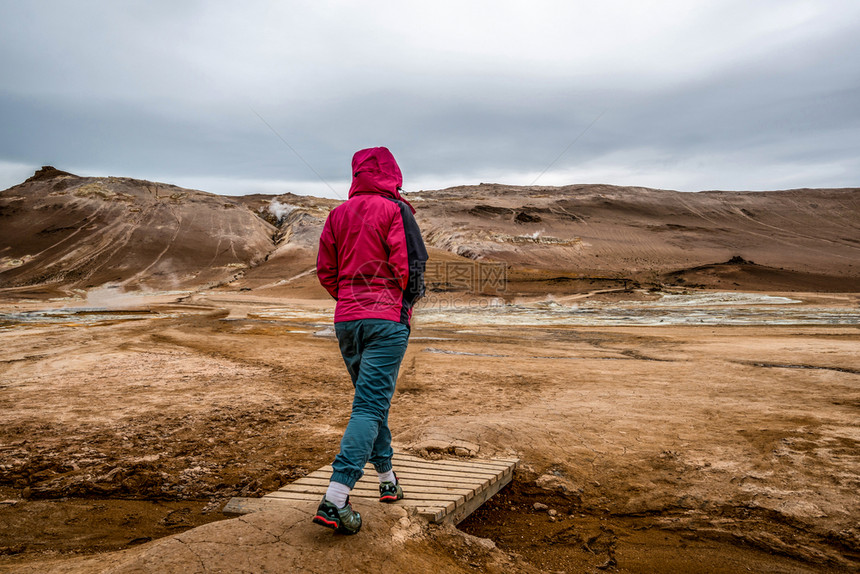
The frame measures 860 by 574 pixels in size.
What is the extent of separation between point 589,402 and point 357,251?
192 inches

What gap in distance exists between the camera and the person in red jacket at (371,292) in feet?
8.74

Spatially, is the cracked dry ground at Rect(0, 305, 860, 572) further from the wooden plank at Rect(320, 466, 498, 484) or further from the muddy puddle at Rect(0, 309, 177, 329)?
the muddy puddle at Rect(0, 309, 177, 329)

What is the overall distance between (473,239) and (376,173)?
50.4 m

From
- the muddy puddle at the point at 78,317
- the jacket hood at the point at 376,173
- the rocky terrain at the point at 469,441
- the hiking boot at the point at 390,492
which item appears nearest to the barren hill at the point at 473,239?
the muddy puddle at the point at 78,317

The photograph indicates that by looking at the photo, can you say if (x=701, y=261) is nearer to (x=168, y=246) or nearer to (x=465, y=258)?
(x=465, y=258)

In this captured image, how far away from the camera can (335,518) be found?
2445 millimetres

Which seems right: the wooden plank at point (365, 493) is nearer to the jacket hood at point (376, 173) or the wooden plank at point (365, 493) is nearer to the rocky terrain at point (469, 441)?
the rocky terrain at point (469, 441)

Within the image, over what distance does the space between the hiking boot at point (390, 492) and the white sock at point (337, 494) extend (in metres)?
0.66

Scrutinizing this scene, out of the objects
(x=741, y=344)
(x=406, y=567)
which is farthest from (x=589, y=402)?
(x=741, y=344)

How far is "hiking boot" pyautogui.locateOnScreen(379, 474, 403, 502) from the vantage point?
3090 millimetres

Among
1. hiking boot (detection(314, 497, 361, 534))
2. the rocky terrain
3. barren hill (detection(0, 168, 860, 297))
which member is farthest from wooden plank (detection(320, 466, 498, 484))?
barren hill (detection(0, 168, 860, 297))

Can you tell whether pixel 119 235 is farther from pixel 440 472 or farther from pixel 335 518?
pixel 335 518

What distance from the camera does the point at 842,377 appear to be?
744 centimetres

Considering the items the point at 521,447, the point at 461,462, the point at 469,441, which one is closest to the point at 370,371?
the point at 461,462
